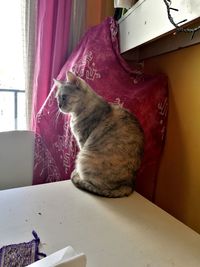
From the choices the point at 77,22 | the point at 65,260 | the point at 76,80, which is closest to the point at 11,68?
the point at 77,22

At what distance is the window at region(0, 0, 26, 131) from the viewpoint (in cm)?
163

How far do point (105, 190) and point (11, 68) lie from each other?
1147 millimetres

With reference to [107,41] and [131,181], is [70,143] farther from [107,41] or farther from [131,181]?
[107,41]

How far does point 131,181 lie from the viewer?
1.23 m

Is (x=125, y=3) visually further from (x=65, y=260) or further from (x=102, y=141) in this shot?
(x=65, y=260)

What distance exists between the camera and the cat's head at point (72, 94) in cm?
133

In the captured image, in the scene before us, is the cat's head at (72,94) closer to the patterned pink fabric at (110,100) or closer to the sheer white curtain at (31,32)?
the patterned pink fabric at (110,100)

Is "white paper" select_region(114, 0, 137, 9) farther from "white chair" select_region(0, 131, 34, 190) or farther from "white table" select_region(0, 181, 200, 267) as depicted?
"white table" select_region(0, 181, 200, 267)

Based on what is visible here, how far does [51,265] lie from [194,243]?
0.57 m

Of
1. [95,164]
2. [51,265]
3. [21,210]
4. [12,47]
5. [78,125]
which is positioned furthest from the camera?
[12,47]

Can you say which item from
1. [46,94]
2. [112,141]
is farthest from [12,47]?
[112,141]

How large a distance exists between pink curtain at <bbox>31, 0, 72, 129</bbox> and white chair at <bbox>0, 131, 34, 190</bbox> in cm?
33

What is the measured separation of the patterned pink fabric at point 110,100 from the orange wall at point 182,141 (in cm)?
6

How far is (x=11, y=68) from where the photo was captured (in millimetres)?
1739
